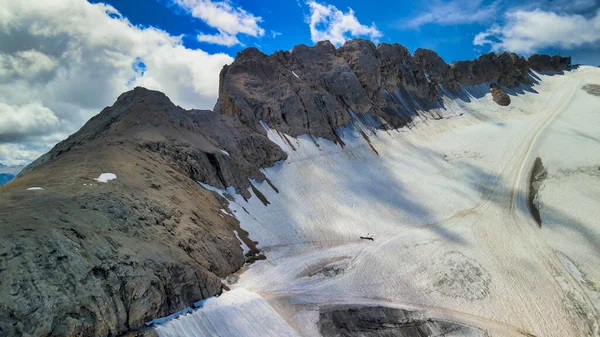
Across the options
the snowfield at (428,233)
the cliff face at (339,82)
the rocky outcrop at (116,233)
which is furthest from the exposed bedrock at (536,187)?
the rocky outcrop at (116,233)

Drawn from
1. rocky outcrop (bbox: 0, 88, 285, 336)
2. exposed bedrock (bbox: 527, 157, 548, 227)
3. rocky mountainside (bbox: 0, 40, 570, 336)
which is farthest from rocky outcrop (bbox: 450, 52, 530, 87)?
rocky outcrop (bbox: 0, 88, 285, 336)

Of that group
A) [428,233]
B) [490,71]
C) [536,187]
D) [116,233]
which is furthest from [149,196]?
[490,71]

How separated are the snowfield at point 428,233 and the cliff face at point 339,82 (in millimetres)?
4551

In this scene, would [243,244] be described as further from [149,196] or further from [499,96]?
[499,96]

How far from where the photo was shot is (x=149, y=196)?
84.8ft

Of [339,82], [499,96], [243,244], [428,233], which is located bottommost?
[428,233]

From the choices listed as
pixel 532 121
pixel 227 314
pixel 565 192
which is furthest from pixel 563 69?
pixel 227 314

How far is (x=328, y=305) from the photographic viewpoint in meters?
24.9

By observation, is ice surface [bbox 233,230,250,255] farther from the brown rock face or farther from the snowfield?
the brown rock face

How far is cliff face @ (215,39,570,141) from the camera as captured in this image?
183ft

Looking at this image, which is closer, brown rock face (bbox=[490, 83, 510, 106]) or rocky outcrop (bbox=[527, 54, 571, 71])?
brown rock face (bbox=[490, 83, 510, 106])

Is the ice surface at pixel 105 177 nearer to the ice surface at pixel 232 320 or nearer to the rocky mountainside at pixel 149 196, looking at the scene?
the rocky mountainside at pixel 149 196

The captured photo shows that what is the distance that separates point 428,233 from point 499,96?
179ft

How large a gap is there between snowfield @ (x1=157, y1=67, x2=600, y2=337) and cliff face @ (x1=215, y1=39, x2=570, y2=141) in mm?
4551
